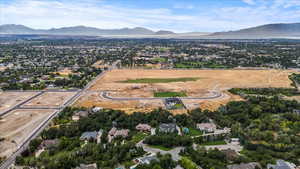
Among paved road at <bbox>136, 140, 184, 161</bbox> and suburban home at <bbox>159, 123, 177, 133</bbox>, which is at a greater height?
suburban home at <bbox>159, 123, 177, 133</bbox>

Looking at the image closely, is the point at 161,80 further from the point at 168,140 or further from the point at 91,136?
the point at 168,140

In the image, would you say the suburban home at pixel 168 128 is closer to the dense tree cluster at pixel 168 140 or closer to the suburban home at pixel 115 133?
the dense tree cluster at pixel 168 140

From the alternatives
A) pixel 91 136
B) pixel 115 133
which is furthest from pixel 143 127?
pixel 91 136

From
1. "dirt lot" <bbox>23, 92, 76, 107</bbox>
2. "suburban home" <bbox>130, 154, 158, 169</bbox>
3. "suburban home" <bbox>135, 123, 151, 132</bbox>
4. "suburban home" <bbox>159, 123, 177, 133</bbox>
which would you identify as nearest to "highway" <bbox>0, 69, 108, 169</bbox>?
"dirt lot" <bbox>23, 92, 76, 107</bbox>

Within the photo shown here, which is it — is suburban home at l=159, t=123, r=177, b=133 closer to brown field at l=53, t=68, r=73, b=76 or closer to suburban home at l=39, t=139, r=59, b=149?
suburban home at l=39, t=139, r=59, b=149

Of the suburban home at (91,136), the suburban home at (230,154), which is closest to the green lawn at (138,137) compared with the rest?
the suburban home at (91,136)

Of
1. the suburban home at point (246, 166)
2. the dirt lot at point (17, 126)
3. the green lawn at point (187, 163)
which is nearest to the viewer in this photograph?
the green lawn at point (187, 163)
